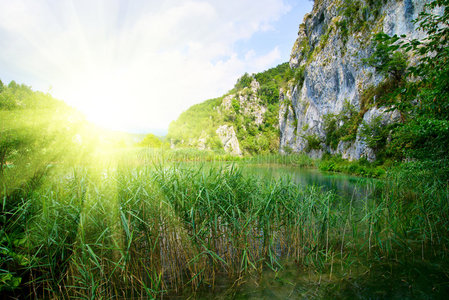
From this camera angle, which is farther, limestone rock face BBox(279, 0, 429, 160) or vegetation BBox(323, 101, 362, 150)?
vegetation BBox(323, 101, 362, 150)

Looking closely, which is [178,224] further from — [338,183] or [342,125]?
[342,125]

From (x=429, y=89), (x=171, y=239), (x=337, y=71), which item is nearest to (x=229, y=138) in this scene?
(x=337, y=71)

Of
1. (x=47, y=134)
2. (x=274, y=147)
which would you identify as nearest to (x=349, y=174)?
(x=47, y=134)

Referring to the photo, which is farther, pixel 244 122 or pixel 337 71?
pixel 244 122

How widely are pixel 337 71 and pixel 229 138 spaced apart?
42813 mm

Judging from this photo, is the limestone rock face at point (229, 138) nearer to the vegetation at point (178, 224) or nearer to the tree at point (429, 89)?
the tree at point (429, 89)

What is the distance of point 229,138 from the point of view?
66.8 m

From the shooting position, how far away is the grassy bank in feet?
7.81

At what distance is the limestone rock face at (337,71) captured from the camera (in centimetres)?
1755

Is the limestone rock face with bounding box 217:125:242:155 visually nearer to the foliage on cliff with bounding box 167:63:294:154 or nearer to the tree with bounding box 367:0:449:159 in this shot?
the foliage on cliff with bounding box 167:63:294:154

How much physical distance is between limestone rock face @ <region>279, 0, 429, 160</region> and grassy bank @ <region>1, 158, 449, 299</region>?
1332cm

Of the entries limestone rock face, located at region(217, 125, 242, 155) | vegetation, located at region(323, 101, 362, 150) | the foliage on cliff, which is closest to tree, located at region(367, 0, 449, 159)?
vegetation, located at region(323, 101, 362, 150)

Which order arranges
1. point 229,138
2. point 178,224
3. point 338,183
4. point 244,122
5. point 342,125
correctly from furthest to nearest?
1. point 244,122
2. point 229,138
3. point 342,125
4. point 338,183
5. point 178,224

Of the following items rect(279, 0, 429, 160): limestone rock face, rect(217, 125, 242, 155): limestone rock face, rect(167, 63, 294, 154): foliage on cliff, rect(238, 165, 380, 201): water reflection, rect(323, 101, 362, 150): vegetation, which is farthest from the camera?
rect(167, 63, 294, 154): foliage on cliff
